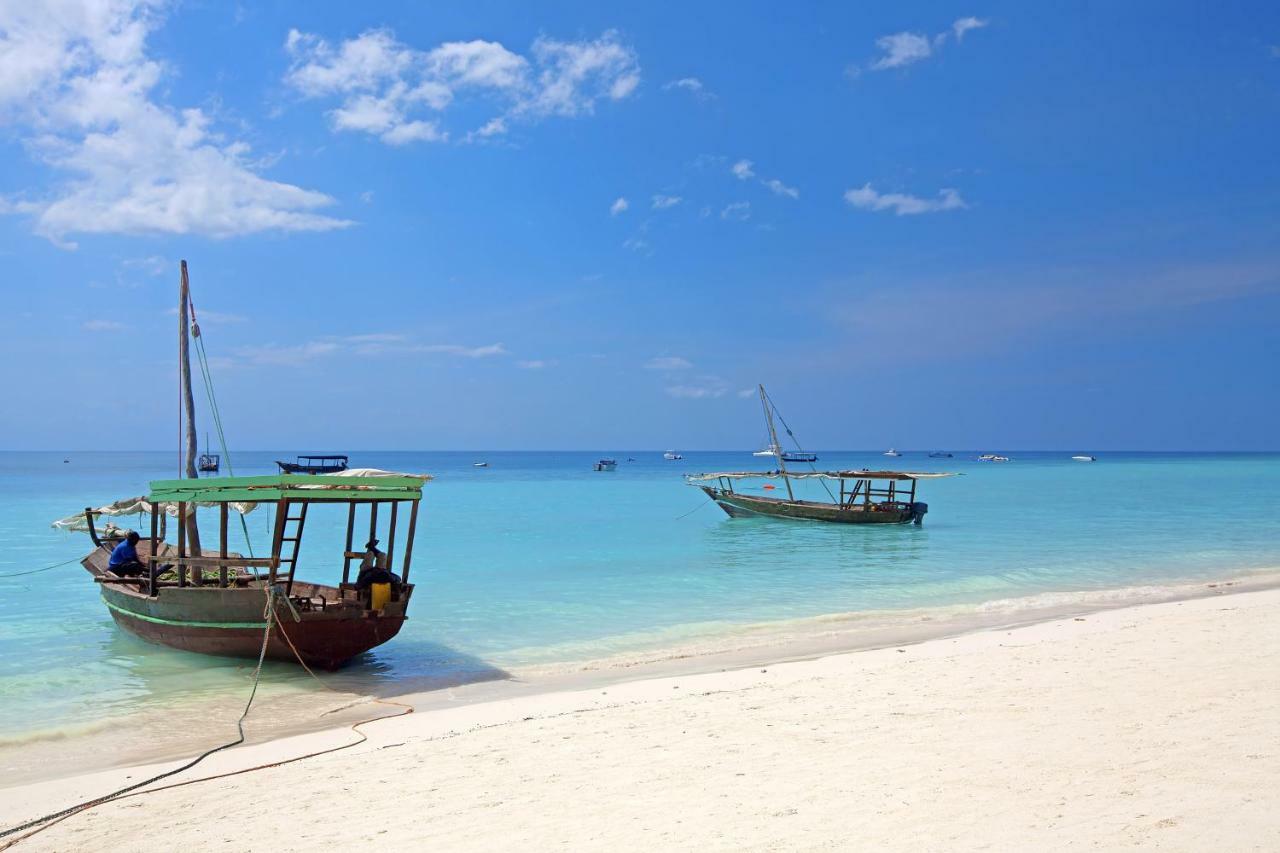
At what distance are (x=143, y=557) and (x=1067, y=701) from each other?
14.9 metres

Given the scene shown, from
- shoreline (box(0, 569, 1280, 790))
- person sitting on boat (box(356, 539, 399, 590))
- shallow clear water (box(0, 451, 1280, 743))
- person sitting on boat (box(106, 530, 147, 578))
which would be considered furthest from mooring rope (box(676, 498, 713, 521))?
person sitting on boat (box(356, 539, 399, 590))

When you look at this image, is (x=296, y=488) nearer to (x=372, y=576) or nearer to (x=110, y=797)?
(x=372, y=576)

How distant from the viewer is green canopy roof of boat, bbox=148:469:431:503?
10.4 m

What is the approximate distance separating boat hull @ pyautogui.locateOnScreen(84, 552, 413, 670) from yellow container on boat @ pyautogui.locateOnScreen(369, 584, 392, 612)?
89 mm

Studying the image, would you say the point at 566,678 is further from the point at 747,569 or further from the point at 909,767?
the point at 747,569

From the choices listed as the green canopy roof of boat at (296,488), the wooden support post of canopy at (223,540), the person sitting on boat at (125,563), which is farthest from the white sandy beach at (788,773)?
the person sitting on boat at (125,563)

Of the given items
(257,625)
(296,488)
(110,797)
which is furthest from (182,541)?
(110,797)

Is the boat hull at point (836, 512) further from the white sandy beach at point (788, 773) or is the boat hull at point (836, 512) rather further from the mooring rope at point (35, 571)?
the mooring rope at point (35, 571)

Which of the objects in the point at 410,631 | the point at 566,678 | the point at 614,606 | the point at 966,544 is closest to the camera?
the point at 566,678

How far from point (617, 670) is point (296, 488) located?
4661 mm

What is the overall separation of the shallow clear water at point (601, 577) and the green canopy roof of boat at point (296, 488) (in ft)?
7.61

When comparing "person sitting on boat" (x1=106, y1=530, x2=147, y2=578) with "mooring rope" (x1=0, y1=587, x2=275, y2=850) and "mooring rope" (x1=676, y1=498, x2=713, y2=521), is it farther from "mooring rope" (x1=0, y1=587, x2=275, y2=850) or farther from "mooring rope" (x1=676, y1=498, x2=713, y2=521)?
"mooring rope" (x1=676, y1=498, x2=713, y2=521)

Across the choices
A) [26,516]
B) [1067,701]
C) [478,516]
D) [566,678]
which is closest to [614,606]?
[566,678]

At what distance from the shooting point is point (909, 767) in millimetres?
6012
